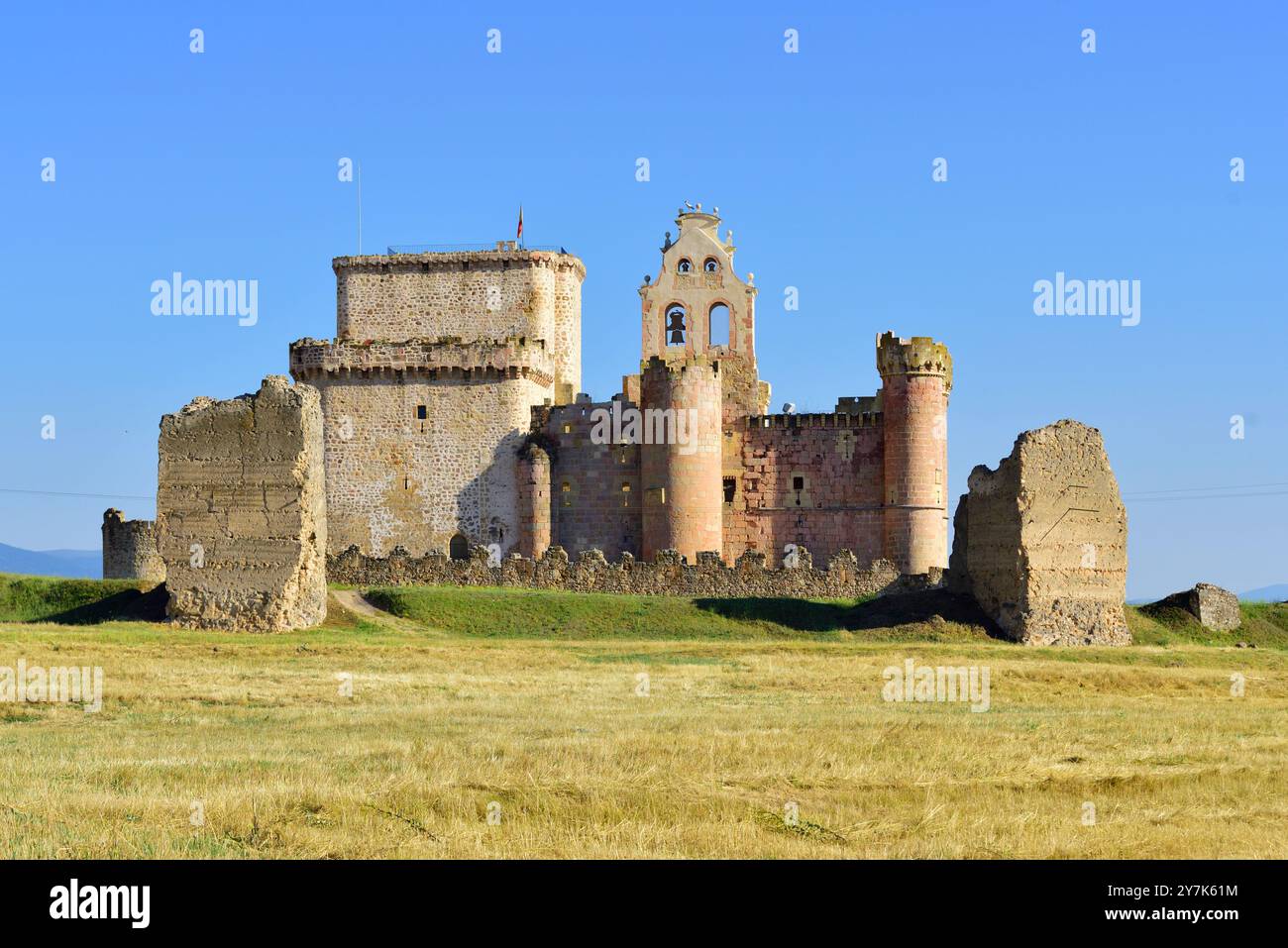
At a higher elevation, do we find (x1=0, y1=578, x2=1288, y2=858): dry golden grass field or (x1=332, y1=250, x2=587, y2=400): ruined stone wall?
(x1=332, y1=250, x2=587, y2=400): ruined stone wall

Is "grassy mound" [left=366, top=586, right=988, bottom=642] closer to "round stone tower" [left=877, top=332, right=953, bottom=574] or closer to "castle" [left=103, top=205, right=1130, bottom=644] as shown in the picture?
"castle" [left=103, top=205, right=1130, bottom=644]

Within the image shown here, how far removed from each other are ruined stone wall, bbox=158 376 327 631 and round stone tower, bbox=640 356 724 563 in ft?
55.0

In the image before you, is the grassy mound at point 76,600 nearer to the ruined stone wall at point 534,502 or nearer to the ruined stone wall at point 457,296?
the ruined stone wall at point 534,502


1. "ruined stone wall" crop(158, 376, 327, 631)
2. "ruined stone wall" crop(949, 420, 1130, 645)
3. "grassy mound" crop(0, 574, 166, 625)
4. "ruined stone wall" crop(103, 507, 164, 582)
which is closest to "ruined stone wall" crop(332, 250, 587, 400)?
"ruined stone wall" crop(103, 507, 164, 582)

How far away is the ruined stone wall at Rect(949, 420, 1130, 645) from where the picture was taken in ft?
109

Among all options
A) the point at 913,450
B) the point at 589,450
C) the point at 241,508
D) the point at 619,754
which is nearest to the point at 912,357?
the point at 913,450

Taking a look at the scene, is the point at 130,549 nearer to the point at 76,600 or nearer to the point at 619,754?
the point at 76,600

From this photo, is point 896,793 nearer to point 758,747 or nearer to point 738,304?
point 758,747

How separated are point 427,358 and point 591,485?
21.0 ft

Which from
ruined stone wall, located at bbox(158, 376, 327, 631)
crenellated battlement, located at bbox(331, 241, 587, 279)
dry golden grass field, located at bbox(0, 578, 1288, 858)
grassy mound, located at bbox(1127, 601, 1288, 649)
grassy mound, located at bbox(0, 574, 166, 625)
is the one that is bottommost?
grassy mound, located at bbox(1127, 601, 1288, 649)

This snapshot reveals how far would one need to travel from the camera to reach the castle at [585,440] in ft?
157

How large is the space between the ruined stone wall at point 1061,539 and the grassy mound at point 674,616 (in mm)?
1355

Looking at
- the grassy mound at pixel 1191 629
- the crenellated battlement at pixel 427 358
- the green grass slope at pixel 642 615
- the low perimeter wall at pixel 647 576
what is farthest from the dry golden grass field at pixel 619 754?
the crenellated battlement at pixel 427 358
